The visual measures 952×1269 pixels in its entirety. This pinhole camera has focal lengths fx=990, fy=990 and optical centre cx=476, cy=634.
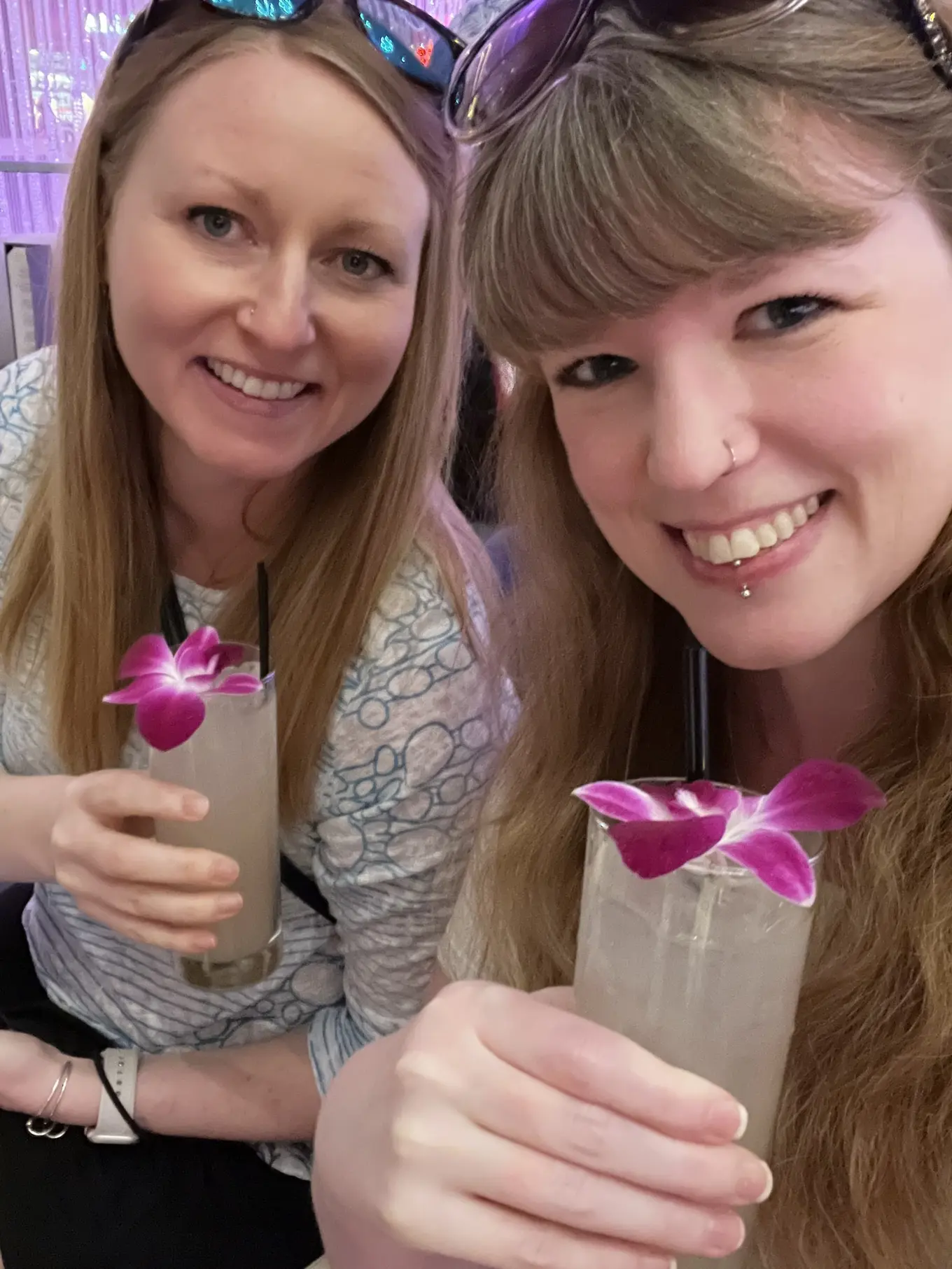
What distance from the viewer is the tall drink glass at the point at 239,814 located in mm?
1000

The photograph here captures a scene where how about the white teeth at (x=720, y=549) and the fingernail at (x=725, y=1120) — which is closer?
the fingernail at (x=725, y=1120)

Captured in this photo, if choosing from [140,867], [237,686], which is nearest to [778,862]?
[237,686]

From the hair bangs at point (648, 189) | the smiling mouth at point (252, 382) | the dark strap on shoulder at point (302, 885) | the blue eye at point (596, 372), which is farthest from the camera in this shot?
the dark strap on shoulder at point (302, 885)

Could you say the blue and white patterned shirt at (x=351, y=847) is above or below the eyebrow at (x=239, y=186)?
below

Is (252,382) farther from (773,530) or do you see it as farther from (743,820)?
(743,820)

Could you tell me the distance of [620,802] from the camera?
574 mm

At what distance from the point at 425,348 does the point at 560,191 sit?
53 centimetres

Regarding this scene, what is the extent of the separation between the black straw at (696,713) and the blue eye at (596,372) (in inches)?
9.1

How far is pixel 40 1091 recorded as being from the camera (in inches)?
49.8

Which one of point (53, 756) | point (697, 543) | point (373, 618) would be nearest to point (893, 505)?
point (697, 543)

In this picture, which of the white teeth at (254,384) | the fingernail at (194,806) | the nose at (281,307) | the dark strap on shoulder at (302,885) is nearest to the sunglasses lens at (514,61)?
the nose at (281,307)

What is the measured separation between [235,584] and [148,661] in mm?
388

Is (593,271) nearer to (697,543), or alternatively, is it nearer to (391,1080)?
(697,543)

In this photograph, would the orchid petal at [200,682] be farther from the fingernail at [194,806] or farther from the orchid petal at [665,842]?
the orchid petal at [665,842]
